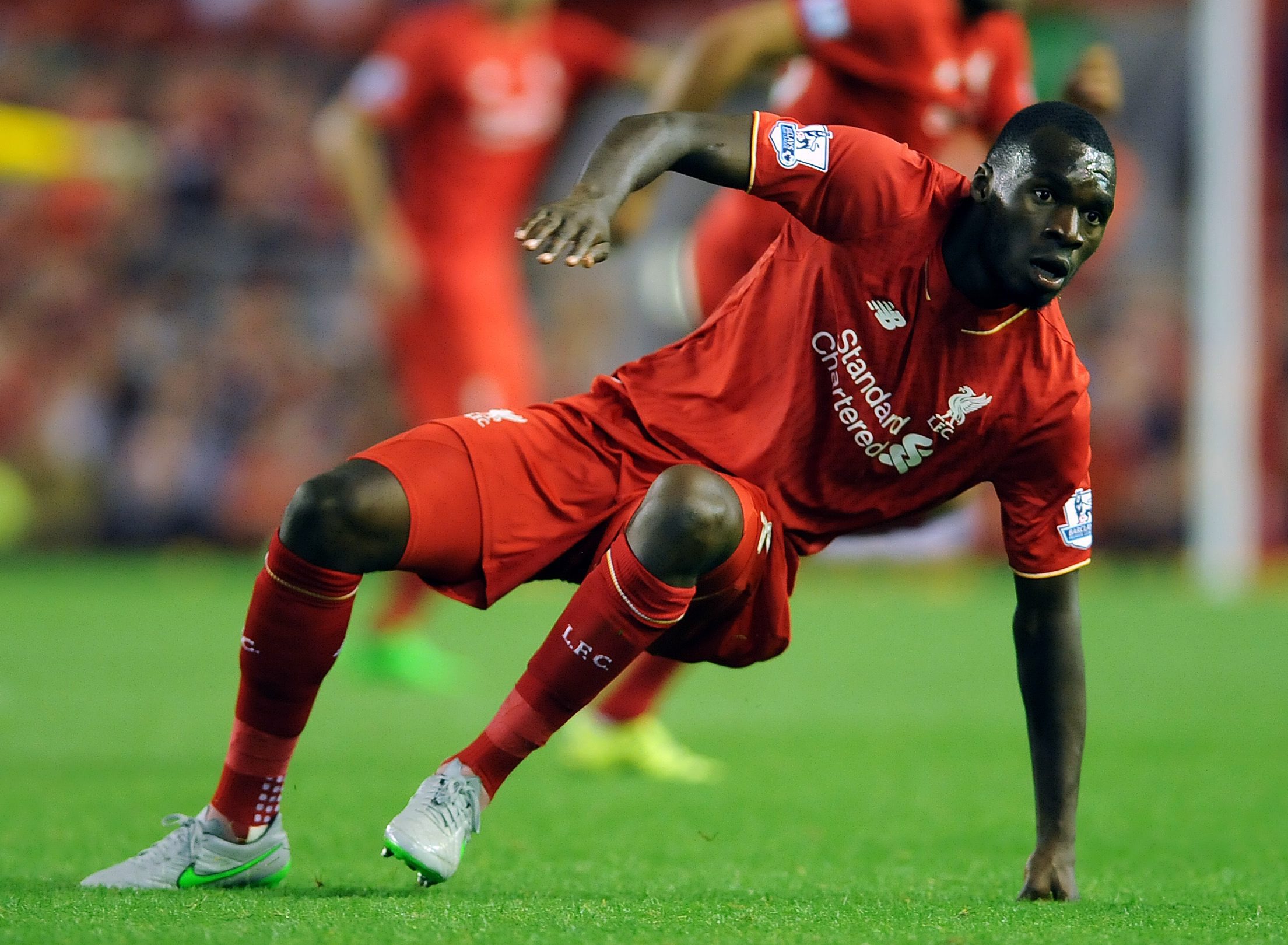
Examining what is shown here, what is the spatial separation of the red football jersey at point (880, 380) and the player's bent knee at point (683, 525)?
33 centimetres

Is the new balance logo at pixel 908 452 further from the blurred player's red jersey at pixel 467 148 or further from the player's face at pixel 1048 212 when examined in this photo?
the blurred player's red jersey at pixel 467 148

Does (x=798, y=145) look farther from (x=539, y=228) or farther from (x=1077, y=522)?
(x=1077, y=522)

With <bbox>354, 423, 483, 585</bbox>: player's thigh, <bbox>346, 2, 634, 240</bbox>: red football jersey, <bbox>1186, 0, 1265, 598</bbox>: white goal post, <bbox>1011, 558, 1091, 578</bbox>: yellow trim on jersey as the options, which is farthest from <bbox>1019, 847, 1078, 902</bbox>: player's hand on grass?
<bbox>1186, 0, 1265, 598</bbox>: white goal post

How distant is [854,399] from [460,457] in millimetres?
768

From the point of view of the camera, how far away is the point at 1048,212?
123 inches

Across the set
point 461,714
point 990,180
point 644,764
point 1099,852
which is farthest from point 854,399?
point 461,714

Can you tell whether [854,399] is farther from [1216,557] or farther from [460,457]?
[1216,557]

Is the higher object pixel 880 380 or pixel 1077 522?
pixel 880 380

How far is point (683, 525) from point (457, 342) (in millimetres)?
5341

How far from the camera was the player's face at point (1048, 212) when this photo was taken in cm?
310

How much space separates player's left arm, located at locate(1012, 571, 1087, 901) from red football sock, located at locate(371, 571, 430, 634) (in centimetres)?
415

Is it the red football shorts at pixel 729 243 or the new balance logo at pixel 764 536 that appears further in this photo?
the red football shorts at pixel 729 243

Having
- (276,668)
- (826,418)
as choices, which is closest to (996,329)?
(826,418)

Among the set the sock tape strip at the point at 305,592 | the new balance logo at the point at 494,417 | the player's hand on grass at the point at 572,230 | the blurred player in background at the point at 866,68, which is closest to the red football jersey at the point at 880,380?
the new balance logo at the point at 494,417
